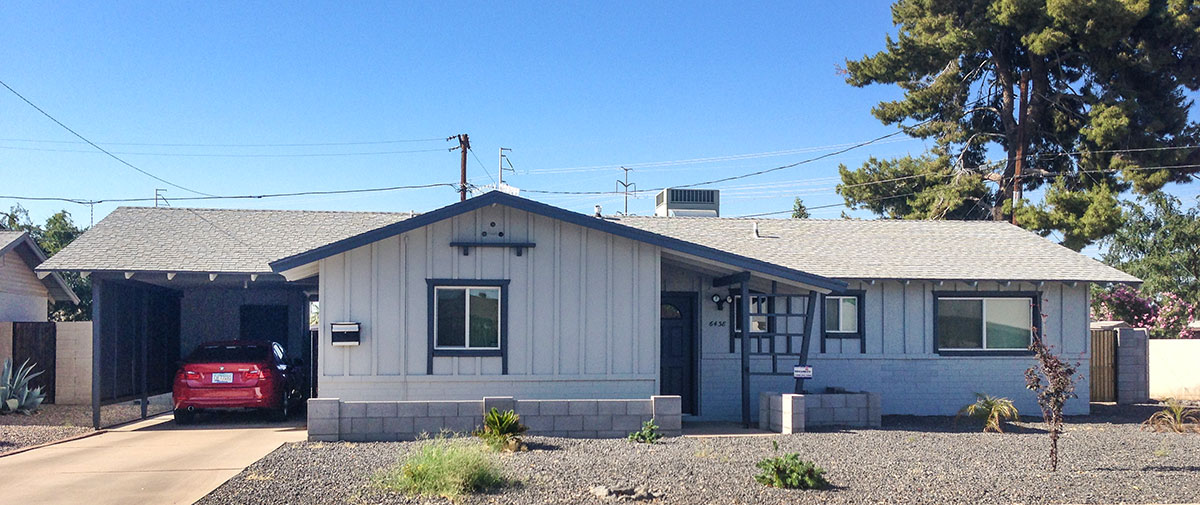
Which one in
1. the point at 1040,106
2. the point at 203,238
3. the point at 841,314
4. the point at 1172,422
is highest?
the point at 1040,106

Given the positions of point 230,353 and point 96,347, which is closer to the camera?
point 96,347

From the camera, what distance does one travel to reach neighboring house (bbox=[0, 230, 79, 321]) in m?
21.5

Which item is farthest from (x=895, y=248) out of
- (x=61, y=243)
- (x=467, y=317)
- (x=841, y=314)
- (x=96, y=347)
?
(x=61, y=243)

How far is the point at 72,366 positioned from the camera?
18.3 m

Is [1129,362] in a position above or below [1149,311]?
below

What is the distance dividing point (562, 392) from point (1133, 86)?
2122cm

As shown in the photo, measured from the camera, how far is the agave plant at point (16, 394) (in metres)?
16.2

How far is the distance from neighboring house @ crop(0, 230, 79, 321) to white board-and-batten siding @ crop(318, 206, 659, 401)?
10.5 m

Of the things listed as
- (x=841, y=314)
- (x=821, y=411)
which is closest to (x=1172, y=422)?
(x=841, y=314)

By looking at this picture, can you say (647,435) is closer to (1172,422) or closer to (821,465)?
(821,465)

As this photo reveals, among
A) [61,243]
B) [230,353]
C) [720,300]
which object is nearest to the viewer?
[230,353]

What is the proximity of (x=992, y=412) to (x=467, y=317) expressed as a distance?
7950 mm

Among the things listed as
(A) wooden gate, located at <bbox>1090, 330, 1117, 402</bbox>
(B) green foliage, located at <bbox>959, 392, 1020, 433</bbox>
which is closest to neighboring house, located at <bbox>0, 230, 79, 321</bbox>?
(B) green foliage, located at <bbox>959, 392, 1020, 433</bbox>

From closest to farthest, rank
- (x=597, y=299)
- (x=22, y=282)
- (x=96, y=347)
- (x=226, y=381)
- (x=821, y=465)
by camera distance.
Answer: (x=821, y=465) → (x=597, y=299) → (x=96, y=347) → (x=226, y=381) → (x=22, y=282)
